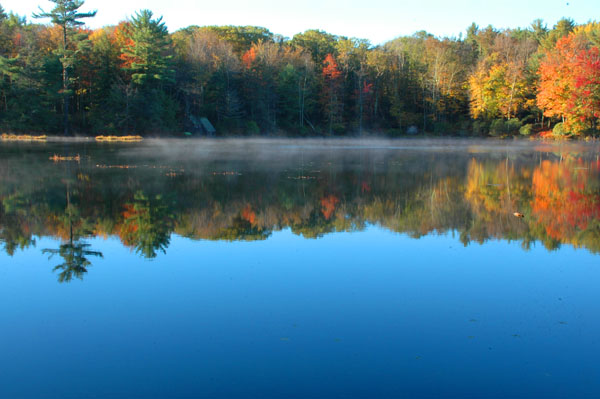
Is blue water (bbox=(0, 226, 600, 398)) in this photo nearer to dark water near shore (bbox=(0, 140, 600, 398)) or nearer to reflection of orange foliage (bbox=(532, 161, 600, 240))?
dark water near shore (bbox=(0, 140, 600, 398))

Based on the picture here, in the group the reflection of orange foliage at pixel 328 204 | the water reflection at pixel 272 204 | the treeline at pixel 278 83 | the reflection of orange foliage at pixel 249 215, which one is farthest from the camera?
the treeline at pixel 278 83

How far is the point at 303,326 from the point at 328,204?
6.76 m

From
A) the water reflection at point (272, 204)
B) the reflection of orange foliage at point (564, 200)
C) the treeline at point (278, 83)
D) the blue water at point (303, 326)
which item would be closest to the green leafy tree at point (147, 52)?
the treeline at point (278, 83)

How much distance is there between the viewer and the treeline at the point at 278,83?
1719 inches

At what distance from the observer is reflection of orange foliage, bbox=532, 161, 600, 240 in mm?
9172

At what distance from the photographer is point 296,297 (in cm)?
536

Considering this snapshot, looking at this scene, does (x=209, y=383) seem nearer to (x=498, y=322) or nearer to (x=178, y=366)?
(x=178, y=366)

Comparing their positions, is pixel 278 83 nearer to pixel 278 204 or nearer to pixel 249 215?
pixel 278 204

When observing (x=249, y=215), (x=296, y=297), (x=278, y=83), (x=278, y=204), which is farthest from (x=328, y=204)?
(x=278, y=83)

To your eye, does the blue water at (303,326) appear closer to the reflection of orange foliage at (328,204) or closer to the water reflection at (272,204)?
the water reflection at (272,204)

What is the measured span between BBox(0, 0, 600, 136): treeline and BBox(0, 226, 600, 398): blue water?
40.2 m

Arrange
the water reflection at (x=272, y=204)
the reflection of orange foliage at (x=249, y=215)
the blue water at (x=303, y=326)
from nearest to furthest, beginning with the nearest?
1. the blue water at (x=303, y=326)
2. the water reflection at (x=272, y=204)
3. the reflection of orange foliage at (x=249, y=215)

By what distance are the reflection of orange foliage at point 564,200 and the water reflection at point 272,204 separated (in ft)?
A: 0.09

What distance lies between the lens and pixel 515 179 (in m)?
16.2
